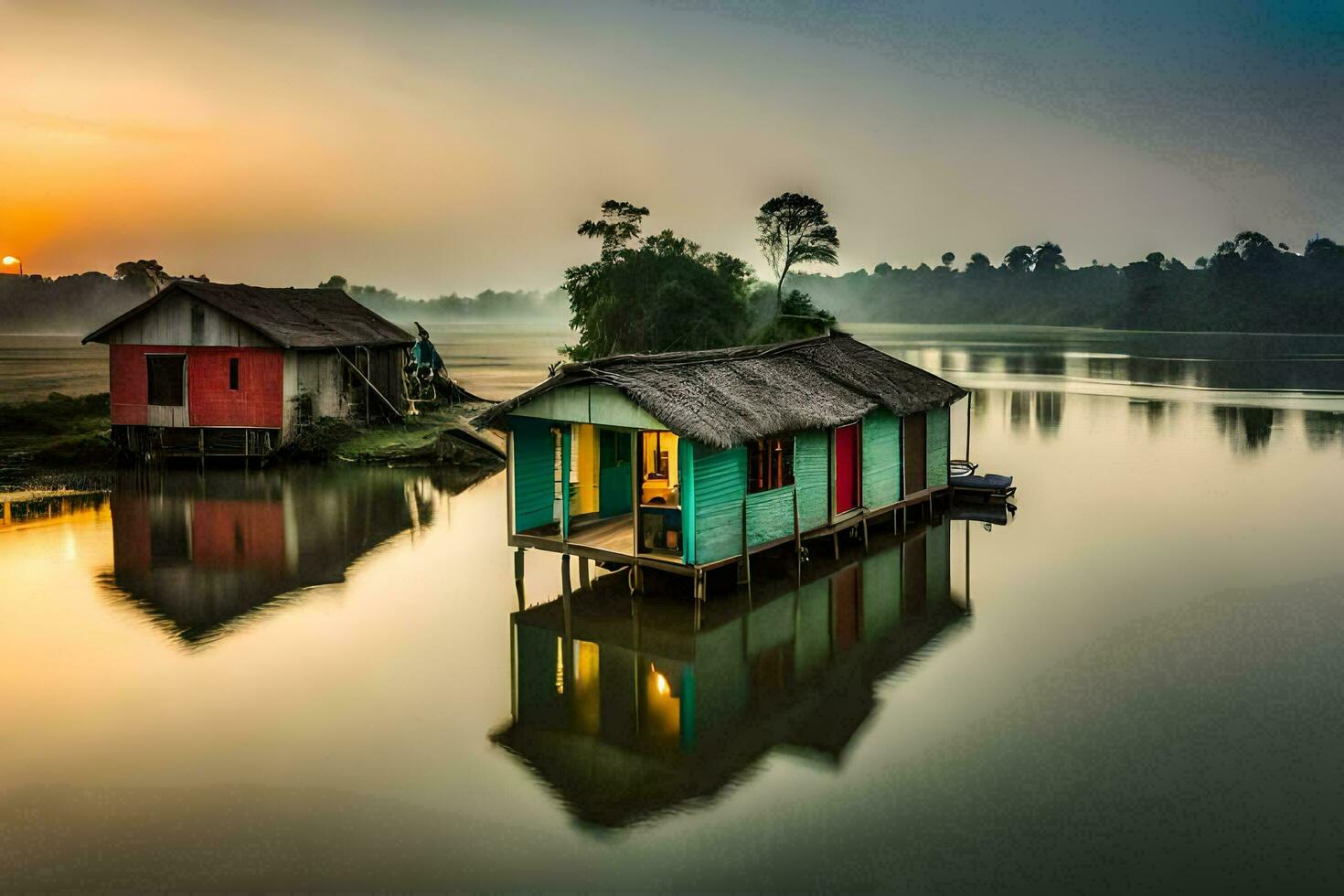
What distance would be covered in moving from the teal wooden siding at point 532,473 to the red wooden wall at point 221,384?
50.5 feet

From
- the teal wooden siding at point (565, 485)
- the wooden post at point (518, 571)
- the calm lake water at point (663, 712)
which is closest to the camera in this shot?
the calm lake water at point (663, 712)

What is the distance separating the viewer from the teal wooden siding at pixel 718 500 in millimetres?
16766

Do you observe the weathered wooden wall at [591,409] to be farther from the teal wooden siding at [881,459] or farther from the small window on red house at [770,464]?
the teal wooden siding at [881,459]

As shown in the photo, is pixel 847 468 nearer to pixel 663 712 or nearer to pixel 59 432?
pixel 663 712

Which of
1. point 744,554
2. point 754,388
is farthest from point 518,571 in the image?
point 754,388

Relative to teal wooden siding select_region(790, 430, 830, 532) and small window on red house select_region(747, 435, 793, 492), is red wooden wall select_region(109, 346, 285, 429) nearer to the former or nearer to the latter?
small window on red house select_region(747, 435, 793, 492)

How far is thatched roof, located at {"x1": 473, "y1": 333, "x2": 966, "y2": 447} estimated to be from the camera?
1681cm

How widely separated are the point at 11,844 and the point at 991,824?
892cm

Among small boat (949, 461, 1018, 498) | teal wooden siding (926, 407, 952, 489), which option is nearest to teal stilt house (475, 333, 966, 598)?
teal wooden siding (926, 407, 952, 489)

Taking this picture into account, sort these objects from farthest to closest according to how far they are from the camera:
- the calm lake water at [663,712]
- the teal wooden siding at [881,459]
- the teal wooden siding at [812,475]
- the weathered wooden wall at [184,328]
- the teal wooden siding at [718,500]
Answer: the weathered wooden wall at [184,328] → the teal wooden siding at [881,459] → the teal wooden siding at [812,475] → the teal wooden siding at [718,500] → the calm lake water at [663,712]

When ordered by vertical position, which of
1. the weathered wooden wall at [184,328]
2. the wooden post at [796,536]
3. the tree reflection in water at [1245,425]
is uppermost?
the weathered wooden wall at [184,328]

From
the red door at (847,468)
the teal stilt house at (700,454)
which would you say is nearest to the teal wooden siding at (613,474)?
the teal stilt house at (700,454)

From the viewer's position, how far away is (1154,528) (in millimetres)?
23828

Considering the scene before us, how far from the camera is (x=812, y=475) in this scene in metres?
19.8
